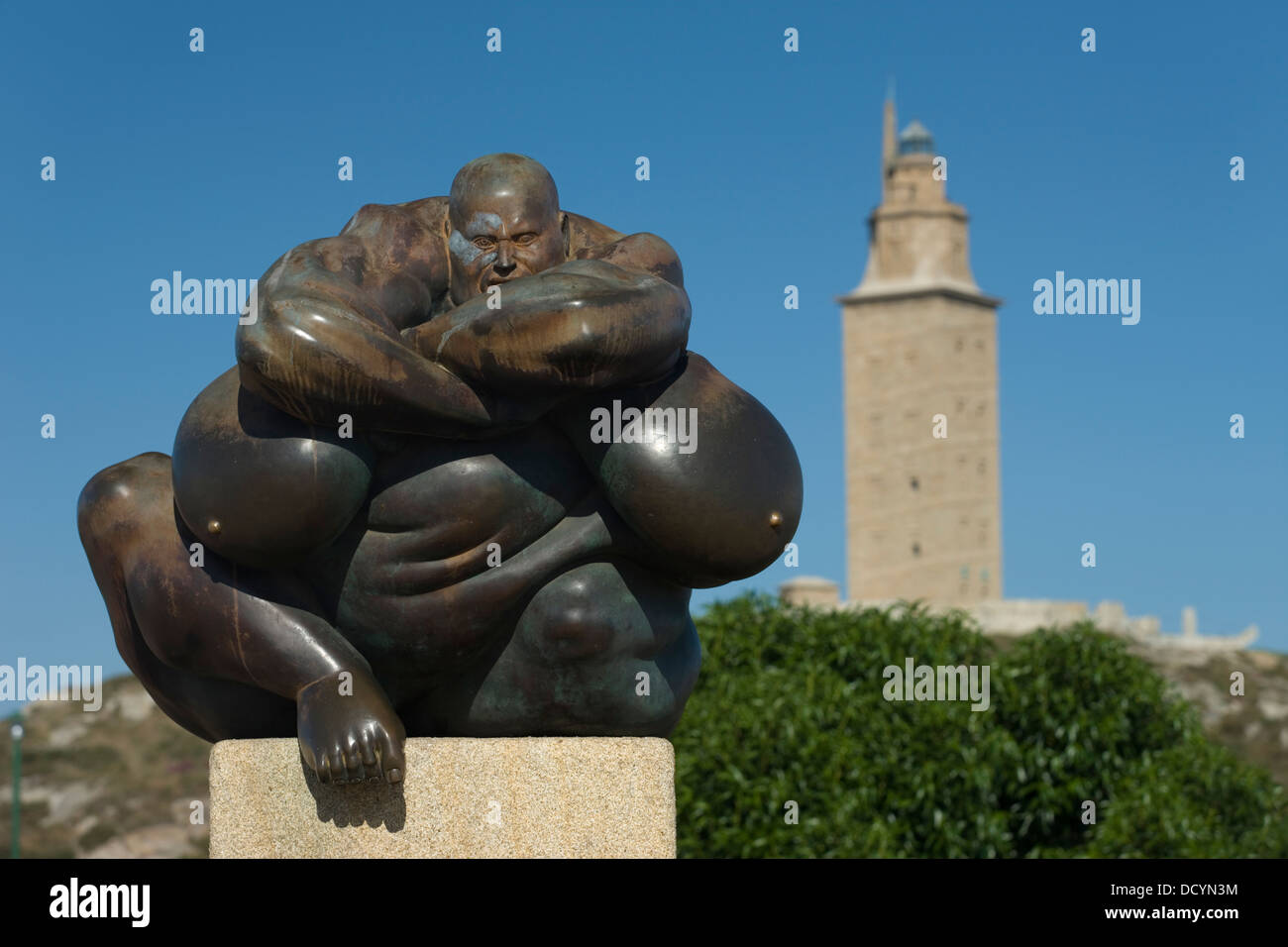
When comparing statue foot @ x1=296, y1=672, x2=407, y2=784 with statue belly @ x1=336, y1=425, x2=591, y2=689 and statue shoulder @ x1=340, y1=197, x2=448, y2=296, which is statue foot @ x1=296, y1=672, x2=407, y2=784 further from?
statue shoulder @ x1=340, y1=197, x2=448, y2=296

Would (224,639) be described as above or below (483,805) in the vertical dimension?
above

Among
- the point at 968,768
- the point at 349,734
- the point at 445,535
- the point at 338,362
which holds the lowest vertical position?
the point at 968,768

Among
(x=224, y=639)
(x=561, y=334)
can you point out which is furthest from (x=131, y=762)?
(x=561, y=334)

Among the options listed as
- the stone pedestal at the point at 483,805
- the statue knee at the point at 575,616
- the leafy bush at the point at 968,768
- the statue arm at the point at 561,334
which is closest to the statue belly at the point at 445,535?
the statue knee at the point at 575,616

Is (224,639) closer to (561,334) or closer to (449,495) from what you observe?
(449,495)

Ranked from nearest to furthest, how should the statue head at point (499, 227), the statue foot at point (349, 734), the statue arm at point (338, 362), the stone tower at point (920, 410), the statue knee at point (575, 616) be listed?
the statue arm at point (338, 362) → the statue foot at point (349, 734) → the statue knee at point (575, 616) → the statue head at point (499, 227) → the stone tower at point (920, 410)

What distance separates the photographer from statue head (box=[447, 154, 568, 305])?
5434 mm

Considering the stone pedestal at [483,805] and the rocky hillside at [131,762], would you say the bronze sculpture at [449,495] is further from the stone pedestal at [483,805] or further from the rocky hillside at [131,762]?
the rocky hillside at [131,762]

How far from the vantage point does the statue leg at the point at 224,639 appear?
511 centimetres

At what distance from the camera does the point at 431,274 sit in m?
5.49

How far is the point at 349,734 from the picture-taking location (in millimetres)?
5062

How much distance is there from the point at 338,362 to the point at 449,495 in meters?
0.53

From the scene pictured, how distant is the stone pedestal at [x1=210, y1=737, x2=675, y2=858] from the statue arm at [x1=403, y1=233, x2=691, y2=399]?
101 cm
